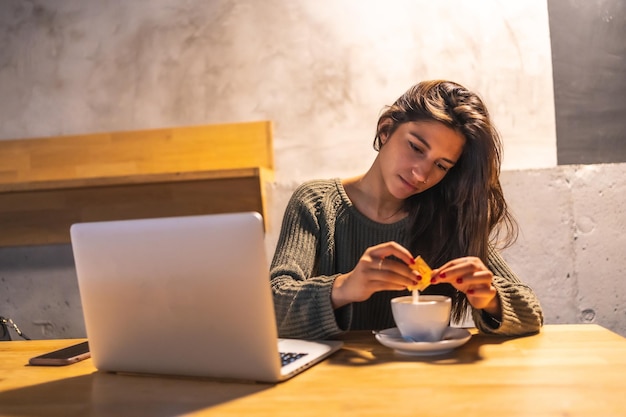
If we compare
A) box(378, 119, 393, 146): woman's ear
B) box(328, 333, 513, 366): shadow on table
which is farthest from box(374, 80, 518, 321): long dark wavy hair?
box(328, 333, 513, 366): shadow on table

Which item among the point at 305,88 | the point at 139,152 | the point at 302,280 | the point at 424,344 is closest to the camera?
the point at 424,344

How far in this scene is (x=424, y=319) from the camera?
3.56ft

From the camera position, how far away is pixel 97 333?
3.34ft


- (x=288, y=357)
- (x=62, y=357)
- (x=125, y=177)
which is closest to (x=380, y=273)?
(x=288, y=357)

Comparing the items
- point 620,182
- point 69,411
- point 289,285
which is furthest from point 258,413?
point 620,182

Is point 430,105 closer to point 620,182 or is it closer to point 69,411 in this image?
point 69,411

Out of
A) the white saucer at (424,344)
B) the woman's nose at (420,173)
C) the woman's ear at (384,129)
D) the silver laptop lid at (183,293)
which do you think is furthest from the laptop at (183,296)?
the woman's ear at (384,129)

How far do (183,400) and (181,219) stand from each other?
0.79ft

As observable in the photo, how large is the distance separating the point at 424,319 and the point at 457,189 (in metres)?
0.58

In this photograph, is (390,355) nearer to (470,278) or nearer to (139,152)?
(470,278)

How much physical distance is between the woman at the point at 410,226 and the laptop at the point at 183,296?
0.82ft

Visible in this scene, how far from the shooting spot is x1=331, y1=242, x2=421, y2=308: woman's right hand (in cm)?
110

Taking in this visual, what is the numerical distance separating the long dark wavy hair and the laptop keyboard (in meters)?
0.53

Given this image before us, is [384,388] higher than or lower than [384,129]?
lower
